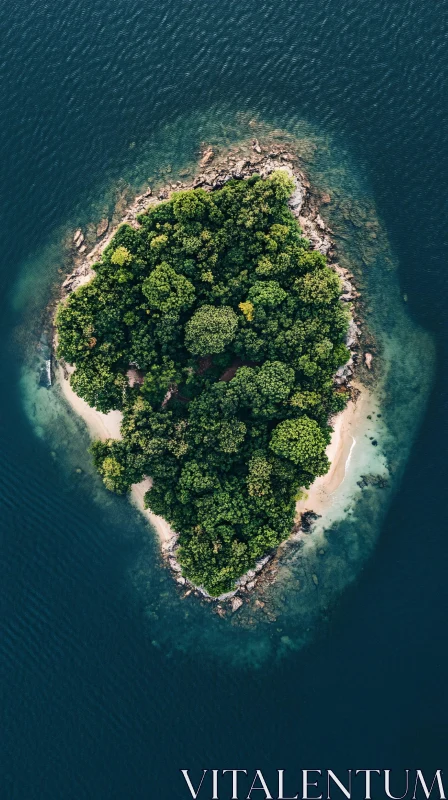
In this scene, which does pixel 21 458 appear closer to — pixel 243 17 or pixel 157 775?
pixel 157 775

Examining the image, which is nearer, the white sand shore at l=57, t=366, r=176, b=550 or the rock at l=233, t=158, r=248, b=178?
the rock at l=233, t=158, r=248, b=178

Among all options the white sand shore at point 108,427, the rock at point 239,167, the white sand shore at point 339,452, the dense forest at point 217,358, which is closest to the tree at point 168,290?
the dense forest at point 217,358

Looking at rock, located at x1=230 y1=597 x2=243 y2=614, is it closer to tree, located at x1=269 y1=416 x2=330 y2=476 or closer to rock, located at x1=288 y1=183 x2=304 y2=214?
tree, located at x1=269 y1=416 x2=330 y2=476

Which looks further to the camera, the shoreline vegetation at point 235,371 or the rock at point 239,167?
the shoreline vegetation at point 235,371

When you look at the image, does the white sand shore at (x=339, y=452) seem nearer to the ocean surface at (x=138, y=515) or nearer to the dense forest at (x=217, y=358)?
the ocean surface at (x=138, y=515)

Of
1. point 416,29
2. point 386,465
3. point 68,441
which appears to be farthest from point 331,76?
point 68,441

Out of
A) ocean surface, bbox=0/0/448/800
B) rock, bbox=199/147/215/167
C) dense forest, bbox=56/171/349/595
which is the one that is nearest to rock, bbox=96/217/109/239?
ocean surface, bbox=0/0/448/800
